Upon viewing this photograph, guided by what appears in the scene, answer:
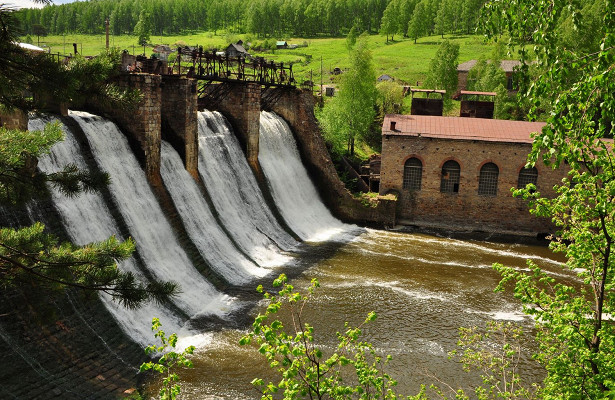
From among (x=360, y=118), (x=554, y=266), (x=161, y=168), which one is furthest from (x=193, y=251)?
(x=360, y=118)

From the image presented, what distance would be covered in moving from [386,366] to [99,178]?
10271mm

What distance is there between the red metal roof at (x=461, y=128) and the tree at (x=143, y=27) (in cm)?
7528

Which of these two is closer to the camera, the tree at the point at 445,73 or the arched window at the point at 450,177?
the arched window at the point at 450,177

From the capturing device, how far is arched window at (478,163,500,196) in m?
31.8

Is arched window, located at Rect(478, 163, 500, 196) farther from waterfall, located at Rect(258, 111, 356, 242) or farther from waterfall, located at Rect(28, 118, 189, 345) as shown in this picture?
waterfall, located at Rect(28, 118, 189, 345)

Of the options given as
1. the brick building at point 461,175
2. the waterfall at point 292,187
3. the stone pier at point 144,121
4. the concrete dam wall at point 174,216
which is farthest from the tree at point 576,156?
the brick building at point 461,175

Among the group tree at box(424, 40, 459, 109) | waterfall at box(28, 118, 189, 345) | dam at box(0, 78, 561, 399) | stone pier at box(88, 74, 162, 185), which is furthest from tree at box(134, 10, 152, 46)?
waterfall at box(28, 118, 189, 345)

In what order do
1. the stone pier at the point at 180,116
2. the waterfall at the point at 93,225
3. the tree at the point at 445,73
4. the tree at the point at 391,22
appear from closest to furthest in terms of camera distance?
the waterfall at the point at 93,225 → the stone pier at the point at 180,116 → the tree at the point at 445,73 → the tree at the point at 391,22

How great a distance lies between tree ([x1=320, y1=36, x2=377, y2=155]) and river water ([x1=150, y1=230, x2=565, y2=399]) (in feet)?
39.1

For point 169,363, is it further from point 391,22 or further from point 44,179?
point 391,22

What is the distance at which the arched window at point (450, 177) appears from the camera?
3216 cm

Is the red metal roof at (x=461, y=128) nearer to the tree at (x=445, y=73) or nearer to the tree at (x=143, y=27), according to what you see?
the tree at (x=445, y=73)

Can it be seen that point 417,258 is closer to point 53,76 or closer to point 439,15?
point 53,76

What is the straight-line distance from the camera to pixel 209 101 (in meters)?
30.1
